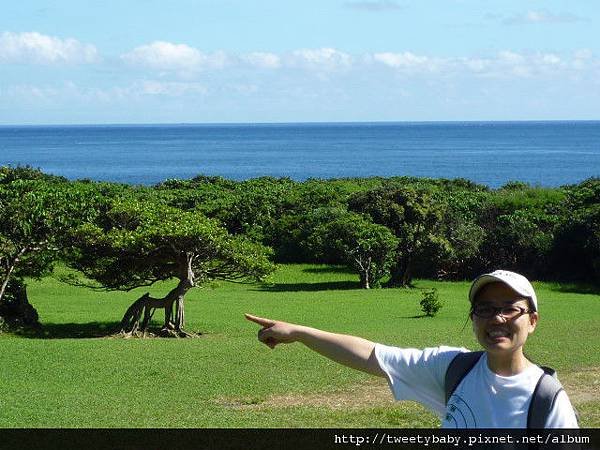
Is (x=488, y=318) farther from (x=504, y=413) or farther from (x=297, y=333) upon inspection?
(x=297, y=333)

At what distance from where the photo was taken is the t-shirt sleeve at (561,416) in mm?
3453

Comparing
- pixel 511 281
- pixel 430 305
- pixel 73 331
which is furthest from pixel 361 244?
pixel 511 281

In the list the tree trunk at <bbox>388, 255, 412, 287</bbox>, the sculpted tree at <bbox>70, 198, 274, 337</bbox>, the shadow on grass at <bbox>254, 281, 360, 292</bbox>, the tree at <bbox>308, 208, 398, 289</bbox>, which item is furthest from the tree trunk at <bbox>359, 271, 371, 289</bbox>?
the sculpted tree at <bbox>70, 198, 274, 337</bbox>

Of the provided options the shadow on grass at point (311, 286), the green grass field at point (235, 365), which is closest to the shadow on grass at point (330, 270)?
the shadow on grass at point (311, 286)

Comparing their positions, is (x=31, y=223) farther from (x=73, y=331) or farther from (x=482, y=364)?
(x=482, y=364)

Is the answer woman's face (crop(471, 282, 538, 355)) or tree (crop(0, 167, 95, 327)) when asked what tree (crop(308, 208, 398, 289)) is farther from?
woman's face (crop(471, 282, 538, 355))

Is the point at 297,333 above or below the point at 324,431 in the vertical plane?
above

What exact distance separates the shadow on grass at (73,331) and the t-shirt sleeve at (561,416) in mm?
22008

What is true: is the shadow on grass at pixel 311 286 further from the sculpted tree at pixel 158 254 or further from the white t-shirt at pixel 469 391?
the white t-shirt at pixel 469 391

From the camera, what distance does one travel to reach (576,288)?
37344mm

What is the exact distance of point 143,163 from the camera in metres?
164

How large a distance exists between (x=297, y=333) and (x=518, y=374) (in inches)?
38.5

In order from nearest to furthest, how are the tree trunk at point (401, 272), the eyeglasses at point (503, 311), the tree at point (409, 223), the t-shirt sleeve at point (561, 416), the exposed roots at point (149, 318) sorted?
the t-shirt sleeve at point (561, 416) < the eyeglasses at point (503, 311) < the exposed roots at point (149, 318) < the tree at point (409, 223) < the tree trunk at point (401, 272)

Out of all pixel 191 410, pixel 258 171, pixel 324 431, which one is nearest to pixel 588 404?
pixel 324 431
